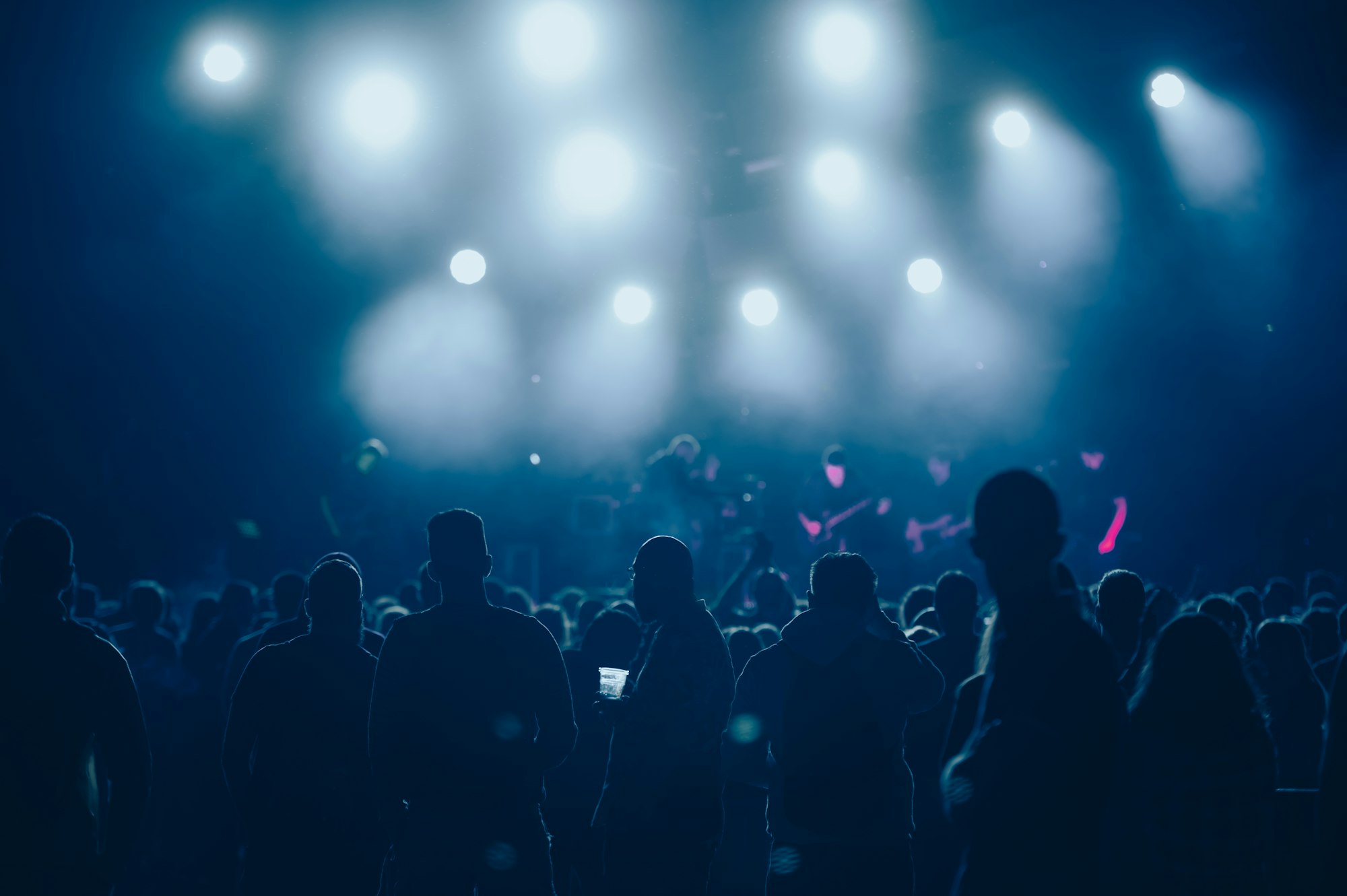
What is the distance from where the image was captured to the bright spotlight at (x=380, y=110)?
10.5 meters

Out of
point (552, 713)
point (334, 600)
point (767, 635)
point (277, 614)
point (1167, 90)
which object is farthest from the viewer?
point (1167, 90)

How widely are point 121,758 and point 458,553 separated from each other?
1.26 metres

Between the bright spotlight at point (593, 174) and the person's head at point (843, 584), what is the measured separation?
10.0m

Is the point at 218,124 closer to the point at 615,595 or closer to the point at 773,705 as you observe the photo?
the point at 615,595

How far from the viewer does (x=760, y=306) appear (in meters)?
16.0

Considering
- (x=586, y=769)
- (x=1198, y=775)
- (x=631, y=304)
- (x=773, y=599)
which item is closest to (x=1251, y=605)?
(x=773, y=599)

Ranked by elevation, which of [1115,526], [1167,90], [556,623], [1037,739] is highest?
[1167,90]

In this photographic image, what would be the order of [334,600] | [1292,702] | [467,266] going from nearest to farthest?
[334,600], [1292,702], [467,266]

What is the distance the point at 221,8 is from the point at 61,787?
8.65 m

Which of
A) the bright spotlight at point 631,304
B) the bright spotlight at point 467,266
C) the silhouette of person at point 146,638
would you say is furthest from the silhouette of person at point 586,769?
the bright spotlight at point 631,304

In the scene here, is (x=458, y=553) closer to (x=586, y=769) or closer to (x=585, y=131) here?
(x=586, y=769)

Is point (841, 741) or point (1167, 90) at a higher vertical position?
point (1167, 90)

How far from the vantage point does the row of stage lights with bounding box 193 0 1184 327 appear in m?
9.79

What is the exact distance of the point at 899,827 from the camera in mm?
3309
